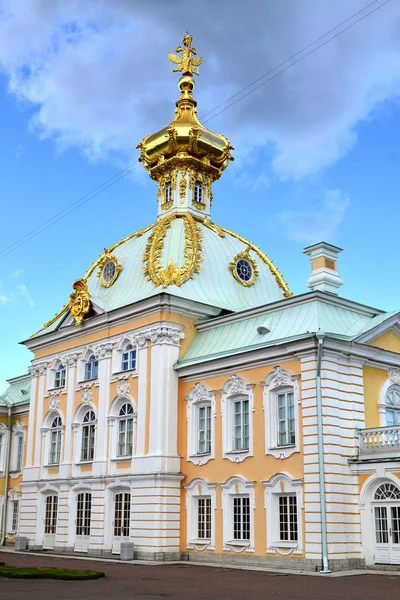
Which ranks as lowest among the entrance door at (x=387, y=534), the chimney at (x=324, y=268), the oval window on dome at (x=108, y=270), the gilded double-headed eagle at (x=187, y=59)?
the entrance door at (x=387, y=534)

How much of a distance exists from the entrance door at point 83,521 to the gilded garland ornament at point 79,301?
762 cm

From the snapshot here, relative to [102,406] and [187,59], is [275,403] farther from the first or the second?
[187,59]

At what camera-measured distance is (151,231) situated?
34.5m

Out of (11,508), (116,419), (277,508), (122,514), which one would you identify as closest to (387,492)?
(277,508)

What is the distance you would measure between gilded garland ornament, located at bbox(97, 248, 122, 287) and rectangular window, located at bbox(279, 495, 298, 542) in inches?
541

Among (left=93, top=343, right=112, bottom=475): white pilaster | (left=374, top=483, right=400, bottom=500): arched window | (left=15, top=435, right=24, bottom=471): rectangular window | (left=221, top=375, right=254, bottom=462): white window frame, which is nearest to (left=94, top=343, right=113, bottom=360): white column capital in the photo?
(left=93, top=343, right=112, bottom=475): white pilaster

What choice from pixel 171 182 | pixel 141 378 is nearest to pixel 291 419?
pixel 141 378

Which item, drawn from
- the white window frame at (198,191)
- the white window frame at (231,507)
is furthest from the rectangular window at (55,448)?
the white window frame at (198,191)

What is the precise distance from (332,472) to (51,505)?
15781 millimetres

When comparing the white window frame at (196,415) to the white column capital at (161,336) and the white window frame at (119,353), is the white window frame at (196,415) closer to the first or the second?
the white column capital at (161,336)

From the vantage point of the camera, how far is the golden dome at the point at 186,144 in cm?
3784

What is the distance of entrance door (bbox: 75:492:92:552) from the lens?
30.6m

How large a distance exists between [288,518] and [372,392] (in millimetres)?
5140

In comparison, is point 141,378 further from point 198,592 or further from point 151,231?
point 198,592
